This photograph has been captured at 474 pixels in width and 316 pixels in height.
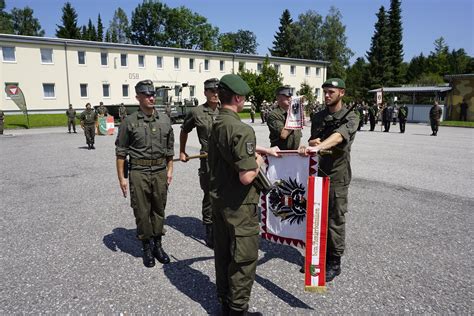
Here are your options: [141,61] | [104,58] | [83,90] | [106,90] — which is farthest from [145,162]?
[141,61]

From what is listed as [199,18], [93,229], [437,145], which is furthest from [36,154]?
[199,18]

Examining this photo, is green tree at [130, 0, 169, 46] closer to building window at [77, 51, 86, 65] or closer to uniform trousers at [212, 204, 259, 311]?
building window at [77, 51, 86, 65]

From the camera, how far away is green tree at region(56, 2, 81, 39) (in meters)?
74.1

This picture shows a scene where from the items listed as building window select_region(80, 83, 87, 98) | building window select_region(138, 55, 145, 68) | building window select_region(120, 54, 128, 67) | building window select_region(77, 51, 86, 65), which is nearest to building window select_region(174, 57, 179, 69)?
building window select_region(138, 55, 145, 68)

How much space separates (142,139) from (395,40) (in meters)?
78.6

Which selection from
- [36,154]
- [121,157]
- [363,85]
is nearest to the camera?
Result: [121,157]

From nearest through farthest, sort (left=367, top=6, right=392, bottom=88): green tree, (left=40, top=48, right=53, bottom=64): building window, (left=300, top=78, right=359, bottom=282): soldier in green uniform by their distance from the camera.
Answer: (left=300, top=78, right=359, bottom=282): soldier in green uniform, (left=40, top=48, right=53, bottom=64): building window, (left=367, top=6, right=392, bottom=88): green tree

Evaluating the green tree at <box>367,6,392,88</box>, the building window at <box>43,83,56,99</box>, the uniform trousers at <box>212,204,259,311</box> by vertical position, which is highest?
the green tree at <box>367,6,392,88</box>

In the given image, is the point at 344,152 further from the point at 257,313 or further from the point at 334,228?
the point at 257,313

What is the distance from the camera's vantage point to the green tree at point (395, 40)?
232 ft

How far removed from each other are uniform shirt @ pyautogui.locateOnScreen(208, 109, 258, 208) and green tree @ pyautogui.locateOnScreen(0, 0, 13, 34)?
88.5 meters

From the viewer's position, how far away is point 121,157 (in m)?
4.37

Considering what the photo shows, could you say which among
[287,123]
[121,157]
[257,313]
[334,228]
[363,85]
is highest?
[363,85]

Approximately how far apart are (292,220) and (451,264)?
2.17 m
